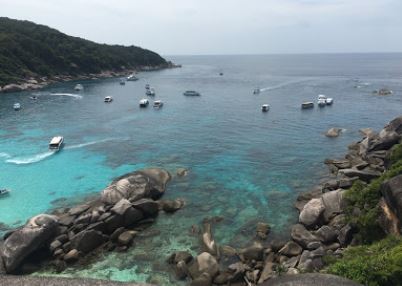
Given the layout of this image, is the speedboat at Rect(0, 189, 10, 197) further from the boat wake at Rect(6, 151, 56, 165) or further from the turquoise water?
the boat wake at Rect(6, 151, 56, 165)

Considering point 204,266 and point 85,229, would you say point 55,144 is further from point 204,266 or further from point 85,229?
point 204,266

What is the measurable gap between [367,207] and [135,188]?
25.2 meters

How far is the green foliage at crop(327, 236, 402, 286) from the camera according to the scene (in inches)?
910

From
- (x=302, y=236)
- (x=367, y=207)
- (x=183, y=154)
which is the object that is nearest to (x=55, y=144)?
(x=183, y=154)

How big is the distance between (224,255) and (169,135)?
45555 millimetres

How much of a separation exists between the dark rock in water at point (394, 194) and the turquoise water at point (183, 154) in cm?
1138

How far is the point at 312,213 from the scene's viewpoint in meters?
39.6

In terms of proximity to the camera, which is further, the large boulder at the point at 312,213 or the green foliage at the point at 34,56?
the green foliage at the point at 34,56

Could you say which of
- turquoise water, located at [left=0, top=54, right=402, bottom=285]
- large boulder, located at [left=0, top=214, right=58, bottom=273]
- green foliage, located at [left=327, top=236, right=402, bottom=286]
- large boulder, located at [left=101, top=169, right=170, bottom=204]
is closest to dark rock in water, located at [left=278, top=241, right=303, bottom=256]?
turquoise water, located at [left=0, top=54, right=402, bottom=285]

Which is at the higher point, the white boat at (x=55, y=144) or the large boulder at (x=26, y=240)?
the white boat at (x=55, y=144)

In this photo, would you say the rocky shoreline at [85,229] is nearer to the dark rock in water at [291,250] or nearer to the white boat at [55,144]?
the dark rock in water at [291,250]

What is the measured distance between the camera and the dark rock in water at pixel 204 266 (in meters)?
31.9

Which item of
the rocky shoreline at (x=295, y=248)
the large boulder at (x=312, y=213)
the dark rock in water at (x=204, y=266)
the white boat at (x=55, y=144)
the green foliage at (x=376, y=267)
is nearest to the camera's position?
the green foliage at (x=376, y=267)

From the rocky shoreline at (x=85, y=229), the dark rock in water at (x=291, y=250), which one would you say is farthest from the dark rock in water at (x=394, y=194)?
the rocky shoreline at (x=85, y=229)
